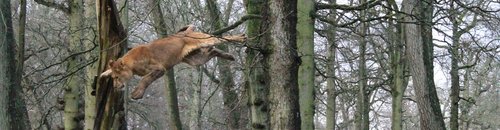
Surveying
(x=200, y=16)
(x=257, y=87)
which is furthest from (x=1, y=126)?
(x=200, y=16)

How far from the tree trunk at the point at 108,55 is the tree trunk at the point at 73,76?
10.9 feet

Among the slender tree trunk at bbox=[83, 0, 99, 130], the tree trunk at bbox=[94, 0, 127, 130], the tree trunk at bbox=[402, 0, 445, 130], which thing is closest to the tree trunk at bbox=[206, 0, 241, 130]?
the slender tree trunk at bbox=[83, 0, 99, 130]

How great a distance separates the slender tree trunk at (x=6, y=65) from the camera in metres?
7.31

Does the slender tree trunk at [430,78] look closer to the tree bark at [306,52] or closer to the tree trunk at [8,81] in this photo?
the tree bark at [306,52]

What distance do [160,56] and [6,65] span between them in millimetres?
2290

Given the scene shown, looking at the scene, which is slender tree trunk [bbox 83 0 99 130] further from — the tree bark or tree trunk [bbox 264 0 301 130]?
tree trunk [bbox 264 0 301 130]

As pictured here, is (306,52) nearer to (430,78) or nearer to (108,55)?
(430,78)

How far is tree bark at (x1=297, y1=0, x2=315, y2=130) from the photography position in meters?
9.28

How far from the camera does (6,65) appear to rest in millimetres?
7449

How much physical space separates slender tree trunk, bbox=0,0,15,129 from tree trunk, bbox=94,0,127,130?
1.12 m

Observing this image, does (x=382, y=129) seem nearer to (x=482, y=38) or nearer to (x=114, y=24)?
(x=482, y=38)

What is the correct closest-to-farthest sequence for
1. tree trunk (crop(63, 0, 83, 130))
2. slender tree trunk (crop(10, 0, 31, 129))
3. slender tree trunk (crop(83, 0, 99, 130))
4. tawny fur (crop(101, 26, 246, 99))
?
tawny fur (crop(101, 26, 246, 99)) → slender tree trunk (crop(10, 0, 31, 129)) → slender tree trunk (crop(83, 0, 99, 130)) → tree trunk (crop(63, 0, 83, 130))

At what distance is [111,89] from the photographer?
22.0 feet

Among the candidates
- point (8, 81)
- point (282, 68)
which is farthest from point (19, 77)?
point (282, 68)
